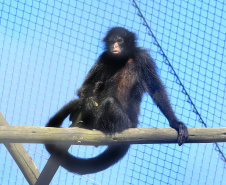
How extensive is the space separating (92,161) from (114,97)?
0.50 meters

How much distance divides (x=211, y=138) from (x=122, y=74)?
1000 mm

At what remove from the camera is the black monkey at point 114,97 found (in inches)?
108

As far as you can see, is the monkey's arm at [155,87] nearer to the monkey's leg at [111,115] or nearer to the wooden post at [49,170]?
the monkey's leg at [111,115]

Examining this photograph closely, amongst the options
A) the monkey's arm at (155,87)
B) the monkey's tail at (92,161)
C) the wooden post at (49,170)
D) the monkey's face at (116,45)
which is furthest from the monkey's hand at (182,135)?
the monkey's face at (116,45)

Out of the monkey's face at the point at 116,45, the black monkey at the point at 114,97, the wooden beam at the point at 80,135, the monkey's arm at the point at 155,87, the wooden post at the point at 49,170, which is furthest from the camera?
the monkey's face at the point at 116,45

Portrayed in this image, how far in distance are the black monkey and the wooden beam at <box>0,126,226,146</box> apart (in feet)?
0.31

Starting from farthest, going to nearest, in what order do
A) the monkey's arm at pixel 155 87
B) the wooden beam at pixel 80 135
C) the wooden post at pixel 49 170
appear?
the monkey's arm at pixel 155 87 < the wooden post at pixel 49 170 < the wooden beam at pixel 80 135

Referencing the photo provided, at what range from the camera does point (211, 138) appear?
7.87 ft

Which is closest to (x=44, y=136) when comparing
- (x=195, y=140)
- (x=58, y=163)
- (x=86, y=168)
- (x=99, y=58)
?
(x=58, y=163)

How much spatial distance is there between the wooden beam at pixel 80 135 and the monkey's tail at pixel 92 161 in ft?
0.95

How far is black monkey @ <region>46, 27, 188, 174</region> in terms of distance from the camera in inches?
108

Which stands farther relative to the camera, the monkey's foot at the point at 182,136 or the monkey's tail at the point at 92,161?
the monkey's tail at the point at 92,161

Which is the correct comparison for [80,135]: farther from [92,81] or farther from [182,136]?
[92,81]

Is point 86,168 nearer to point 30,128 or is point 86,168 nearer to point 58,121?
point 58,121
